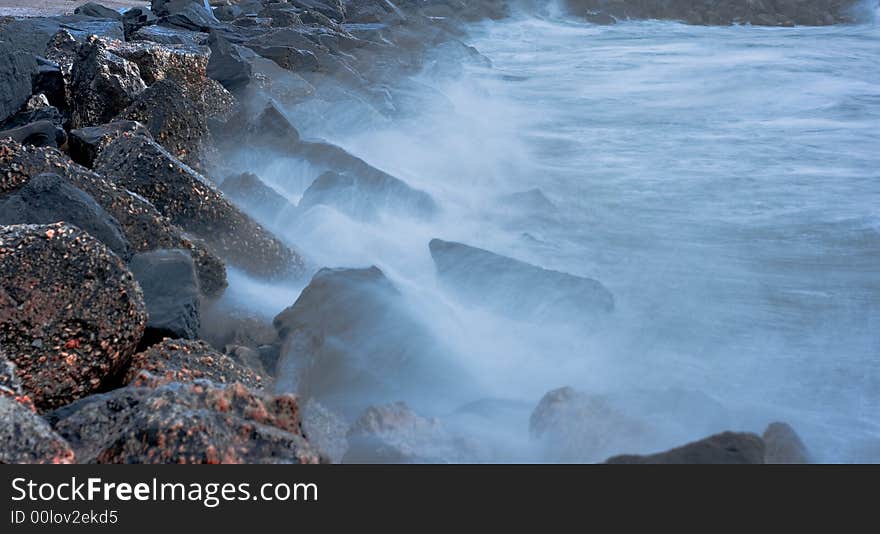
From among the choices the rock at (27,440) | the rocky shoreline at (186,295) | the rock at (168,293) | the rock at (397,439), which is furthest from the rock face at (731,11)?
the rock at (27,440)

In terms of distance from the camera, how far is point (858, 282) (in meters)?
4.54

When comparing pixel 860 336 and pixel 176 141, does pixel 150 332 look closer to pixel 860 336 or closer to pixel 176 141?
pixel 176 141

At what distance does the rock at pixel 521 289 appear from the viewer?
3854 mm

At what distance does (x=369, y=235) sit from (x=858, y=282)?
110 inches

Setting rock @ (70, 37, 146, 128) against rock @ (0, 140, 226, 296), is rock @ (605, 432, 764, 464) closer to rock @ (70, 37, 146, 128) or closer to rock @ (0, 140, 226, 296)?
rock @ (0, 140, 226, 296)

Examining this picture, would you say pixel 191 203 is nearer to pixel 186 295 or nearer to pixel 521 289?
pixel 186 295

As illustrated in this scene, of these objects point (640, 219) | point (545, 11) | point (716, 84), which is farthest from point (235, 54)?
point (545, 11)

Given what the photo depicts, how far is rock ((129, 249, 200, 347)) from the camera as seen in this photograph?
9.26 feet

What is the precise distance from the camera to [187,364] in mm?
2521

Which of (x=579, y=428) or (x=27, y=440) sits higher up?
(x=27, y=440)

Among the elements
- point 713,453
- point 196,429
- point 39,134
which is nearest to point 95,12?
point 39,134

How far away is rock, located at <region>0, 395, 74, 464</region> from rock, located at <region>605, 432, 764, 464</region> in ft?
4.10

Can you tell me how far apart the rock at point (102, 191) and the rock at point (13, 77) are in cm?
179

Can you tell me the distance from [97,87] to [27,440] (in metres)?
3.75
